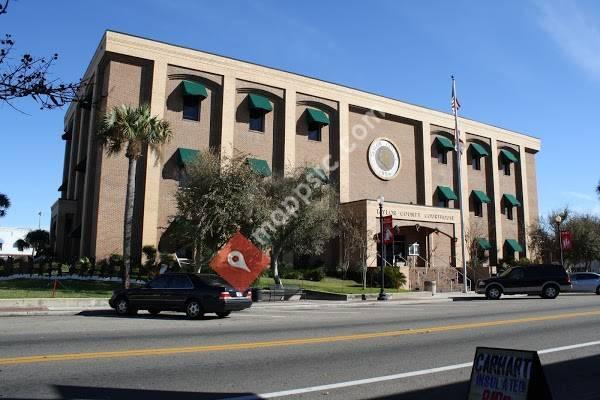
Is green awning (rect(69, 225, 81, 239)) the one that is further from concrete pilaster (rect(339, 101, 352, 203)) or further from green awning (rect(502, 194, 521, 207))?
green awning (rect(502, 194, 521, 207))

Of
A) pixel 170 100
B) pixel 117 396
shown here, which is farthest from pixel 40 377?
pixel 170 100

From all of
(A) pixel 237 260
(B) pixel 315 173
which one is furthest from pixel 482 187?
(A) pixel 237 260

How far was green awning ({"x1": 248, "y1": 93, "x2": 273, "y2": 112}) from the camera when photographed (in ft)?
123

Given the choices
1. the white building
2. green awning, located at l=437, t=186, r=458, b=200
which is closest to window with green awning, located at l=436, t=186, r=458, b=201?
green awning, located at l=437, t=186, r=458, b=200

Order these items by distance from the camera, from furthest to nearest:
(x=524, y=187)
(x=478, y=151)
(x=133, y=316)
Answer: (x=524, y=187) < (x=478, y=151) < (x=133, y=316)

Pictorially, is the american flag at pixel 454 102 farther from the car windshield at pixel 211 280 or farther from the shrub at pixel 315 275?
the car windshield at pixel 211 280

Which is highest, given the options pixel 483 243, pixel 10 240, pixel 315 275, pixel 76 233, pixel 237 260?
pixel 10 240

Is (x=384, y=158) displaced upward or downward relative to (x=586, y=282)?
upward

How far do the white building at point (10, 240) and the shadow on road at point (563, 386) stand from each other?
94170 mm

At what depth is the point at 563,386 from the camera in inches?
283

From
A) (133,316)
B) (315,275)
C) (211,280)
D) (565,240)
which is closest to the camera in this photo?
(211,280)

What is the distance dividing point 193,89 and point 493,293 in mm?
22213

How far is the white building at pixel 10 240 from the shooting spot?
89875 millimetres

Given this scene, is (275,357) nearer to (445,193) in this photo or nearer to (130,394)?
(130,394)
